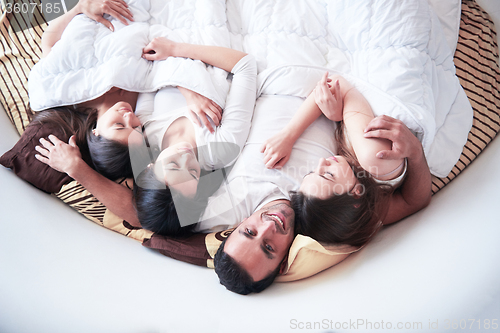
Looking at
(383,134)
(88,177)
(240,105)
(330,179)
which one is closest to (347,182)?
(330,179)

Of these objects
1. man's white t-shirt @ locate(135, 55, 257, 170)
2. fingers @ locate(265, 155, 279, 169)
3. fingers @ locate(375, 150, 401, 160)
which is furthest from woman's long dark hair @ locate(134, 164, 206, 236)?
fingers @ locate(375, 150, 401, 160)

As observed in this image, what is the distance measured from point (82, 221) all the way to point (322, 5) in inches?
39.9

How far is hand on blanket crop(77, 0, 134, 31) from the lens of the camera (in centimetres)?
104

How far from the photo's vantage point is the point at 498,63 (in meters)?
1.07

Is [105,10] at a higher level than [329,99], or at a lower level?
higher

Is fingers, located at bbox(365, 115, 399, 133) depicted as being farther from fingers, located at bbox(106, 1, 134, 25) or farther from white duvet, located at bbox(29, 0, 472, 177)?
fingers, located at bbox(106, 1, 134, 25)

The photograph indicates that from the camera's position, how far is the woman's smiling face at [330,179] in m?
0.80

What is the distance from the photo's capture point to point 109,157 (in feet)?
2.97

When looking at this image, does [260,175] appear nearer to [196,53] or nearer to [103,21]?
[196,53]

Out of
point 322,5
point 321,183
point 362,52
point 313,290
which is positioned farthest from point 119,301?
point 322,5

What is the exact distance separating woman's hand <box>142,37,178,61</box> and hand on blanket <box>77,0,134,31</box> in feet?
0.44

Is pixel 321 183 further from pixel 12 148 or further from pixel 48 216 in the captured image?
pixel 12 148

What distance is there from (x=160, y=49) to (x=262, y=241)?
670 millimetres

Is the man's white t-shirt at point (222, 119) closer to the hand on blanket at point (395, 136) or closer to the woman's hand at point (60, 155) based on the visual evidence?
the woman's hand at point (60, 155)
